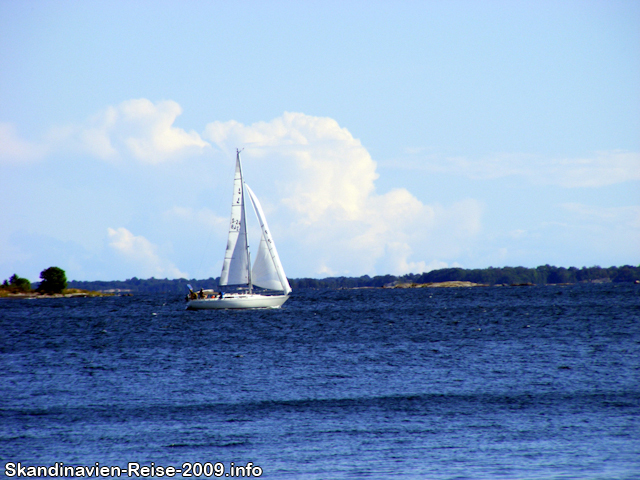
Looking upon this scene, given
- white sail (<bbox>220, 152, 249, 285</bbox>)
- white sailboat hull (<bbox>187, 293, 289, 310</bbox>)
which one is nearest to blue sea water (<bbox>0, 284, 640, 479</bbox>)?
white sailboat hull (<bbox>187, 293, 289, 310</bbox>)

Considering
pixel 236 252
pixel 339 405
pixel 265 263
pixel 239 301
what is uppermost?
pixel 236 252

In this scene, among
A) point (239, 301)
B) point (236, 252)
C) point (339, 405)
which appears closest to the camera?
point (339, 405)

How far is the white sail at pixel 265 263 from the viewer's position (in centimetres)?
8469

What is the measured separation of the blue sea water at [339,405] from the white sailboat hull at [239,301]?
23.4 m

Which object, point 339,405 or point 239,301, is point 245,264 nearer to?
point 239,301

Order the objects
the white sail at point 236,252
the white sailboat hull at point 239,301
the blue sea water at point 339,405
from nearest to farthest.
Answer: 1. the blue sea water at point 339,405
2. the white sailboat hull at point 239,301
3. the white sail at point 236,252

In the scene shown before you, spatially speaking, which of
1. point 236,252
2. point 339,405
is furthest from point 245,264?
point 339,405

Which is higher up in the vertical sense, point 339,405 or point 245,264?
point 245,264

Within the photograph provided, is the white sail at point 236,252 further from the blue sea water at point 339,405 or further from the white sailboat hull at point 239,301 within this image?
the blue sea water at point 339,405

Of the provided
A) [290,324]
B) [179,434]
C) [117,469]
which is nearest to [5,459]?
[117,469]

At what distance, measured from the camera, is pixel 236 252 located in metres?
84.2

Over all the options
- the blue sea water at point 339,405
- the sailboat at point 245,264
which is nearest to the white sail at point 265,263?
the sailboat at point 245,264

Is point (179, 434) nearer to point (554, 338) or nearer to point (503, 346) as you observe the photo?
point (503, 346)

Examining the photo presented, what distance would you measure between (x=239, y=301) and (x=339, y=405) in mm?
53168
